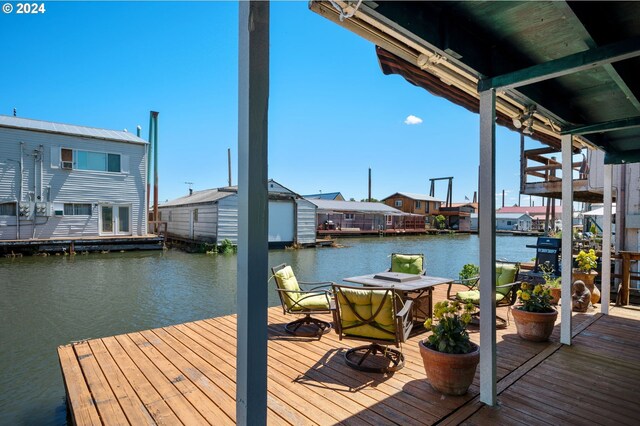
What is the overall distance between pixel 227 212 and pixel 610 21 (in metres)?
18.4

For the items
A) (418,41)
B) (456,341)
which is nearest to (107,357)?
(456,341)

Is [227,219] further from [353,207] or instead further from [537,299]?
[537,299]

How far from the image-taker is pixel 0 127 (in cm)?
1477

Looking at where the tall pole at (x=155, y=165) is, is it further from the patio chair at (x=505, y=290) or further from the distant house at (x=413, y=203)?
the distant house at (x=413, y=203)

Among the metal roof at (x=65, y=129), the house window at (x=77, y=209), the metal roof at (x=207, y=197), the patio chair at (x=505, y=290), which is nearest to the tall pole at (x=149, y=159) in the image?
the metal roof at (x=65, y=129)

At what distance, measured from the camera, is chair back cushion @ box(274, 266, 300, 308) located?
4.62 metres

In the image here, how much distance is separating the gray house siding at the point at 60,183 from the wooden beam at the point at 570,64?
18.7 meters

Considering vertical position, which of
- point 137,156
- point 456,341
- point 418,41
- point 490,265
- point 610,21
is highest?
point 137,156

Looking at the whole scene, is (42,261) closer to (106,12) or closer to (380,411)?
(106,12)

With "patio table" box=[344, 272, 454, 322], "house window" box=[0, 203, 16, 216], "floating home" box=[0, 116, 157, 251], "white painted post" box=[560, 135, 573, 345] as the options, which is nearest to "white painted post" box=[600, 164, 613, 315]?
"white painted post" box=[560, 135, 573, 345]

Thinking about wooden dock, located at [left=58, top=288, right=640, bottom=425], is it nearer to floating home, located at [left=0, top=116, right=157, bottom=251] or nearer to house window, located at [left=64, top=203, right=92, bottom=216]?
floating home, located at [left=0, top=116, right=157, bottom=251]

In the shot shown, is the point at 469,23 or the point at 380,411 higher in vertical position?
the point at 469,23

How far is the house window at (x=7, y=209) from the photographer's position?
48.8ft

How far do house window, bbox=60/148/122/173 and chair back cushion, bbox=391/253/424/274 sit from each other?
16447mm
